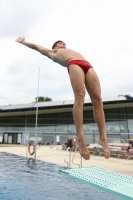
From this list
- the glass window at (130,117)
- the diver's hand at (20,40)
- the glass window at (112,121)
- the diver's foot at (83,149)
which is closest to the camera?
the diver's foot at (83,149)

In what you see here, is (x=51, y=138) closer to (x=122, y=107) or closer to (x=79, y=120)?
(x=122, y=107)

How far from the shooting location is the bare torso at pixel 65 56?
2.70 m

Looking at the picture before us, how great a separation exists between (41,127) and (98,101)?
1082 inches

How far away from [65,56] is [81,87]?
1.85 feet

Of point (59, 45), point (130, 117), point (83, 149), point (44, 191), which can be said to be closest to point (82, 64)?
point (59, 45)

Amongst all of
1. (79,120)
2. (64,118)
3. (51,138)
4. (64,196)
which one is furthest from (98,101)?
(64,118)

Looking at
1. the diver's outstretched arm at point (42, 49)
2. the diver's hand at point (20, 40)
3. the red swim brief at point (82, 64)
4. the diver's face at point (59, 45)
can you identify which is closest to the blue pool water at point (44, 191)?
the red swim brief at point (82, 64)

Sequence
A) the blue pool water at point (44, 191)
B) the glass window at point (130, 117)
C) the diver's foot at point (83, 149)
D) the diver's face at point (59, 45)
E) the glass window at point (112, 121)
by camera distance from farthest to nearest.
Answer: the glass window at point (130, 117)
the glass window at point (112, 121)
the blue pool water at point (44, 191)
the diver's face at point (59, 45)
the diver's foot at point (83, 149)

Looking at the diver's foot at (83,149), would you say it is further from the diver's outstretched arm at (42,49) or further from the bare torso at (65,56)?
the diver's outstretched arm at (42,49)

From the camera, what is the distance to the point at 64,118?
96.8ft

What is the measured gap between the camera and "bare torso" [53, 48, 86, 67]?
270 centimetres

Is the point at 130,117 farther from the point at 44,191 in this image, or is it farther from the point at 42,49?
the point at 42,49

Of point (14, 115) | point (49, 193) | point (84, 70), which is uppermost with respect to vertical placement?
point (14, 115)

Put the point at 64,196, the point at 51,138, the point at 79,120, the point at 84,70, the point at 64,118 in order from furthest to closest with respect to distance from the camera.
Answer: the point at 64,118
the point at 51,138
the point at 64,196
the point at 84,70
the point at 79,120
